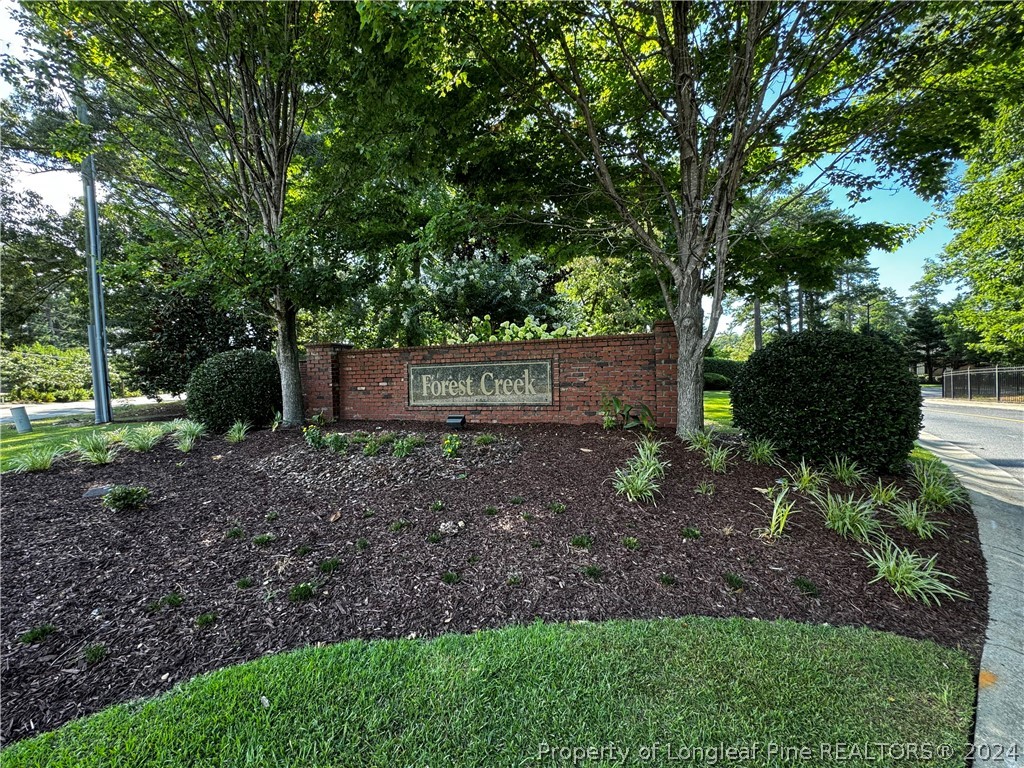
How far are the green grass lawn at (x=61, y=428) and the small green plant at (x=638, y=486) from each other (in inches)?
312

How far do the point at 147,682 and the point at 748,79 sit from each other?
21.0 feet

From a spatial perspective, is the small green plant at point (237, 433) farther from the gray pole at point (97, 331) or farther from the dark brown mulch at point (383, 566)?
the gray pole at point (97, 331)

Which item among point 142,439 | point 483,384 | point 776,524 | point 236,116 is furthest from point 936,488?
point 236,116

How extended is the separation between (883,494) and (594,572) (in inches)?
111

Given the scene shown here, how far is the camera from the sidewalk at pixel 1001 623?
5.20ft

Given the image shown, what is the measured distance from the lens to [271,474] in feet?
14.5

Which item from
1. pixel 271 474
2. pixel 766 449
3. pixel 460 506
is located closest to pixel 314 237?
pixel 271 474

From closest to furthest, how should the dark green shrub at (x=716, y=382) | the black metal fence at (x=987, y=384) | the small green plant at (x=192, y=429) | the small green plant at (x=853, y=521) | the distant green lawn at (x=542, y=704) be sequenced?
the distant green lawn at (x=542, y=704) → the small green plant at (x=853, y=521) → the small green plant at (x=192, y=429) → the black metal fence at (x=987, y=384) → the dark green shrub at (x=716, y=382)

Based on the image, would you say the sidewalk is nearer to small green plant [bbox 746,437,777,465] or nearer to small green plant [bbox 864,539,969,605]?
small green plant [bbox 864,539,969,605]

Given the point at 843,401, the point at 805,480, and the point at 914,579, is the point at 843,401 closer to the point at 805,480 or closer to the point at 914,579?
the point at 805,480

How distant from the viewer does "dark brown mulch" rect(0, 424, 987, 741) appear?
218 centimetres

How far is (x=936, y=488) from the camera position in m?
3.69

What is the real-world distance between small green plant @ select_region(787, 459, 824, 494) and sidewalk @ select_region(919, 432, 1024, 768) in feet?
3.53

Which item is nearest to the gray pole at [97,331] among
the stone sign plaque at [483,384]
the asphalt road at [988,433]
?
the stone sign plaque at [483,384]
